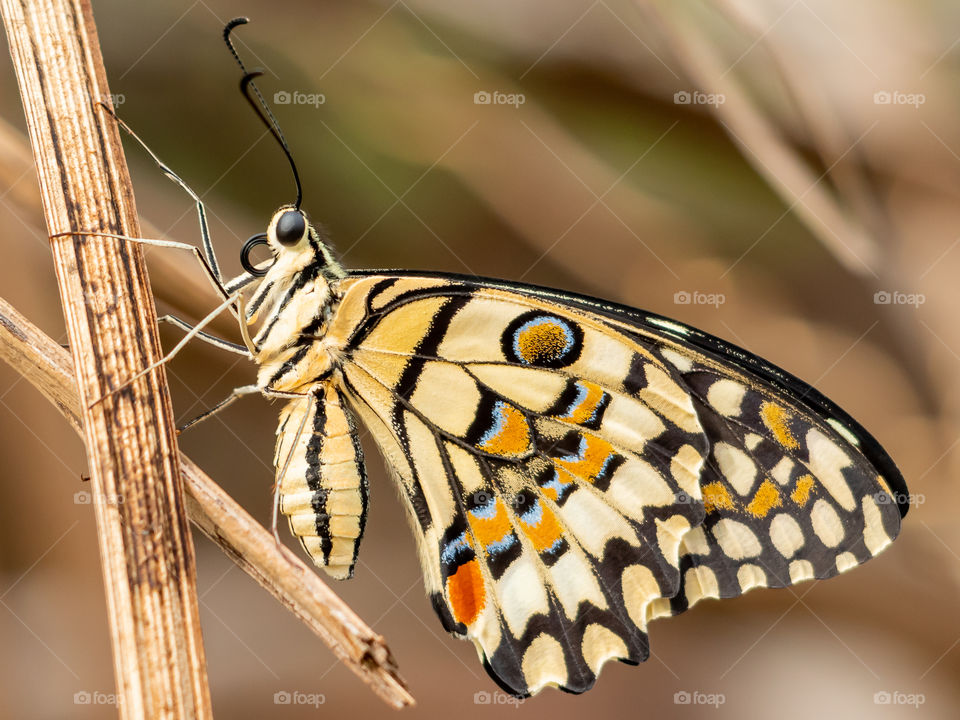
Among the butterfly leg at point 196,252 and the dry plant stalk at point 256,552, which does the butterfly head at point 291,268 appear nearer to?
the butterfly leg at point 196,252

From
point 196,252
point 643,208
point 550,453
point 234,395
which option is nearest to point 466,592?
point 550,453

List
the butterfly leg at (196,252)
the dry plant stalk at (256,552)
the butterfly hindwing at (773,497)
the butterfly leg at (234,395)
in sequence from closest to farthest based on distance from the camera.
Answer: the dry plant stalk at (256,552) → the butterfly leg at (196,252) → the butterfly leg at (234,395) → the butterfly hindwing at (773,497)

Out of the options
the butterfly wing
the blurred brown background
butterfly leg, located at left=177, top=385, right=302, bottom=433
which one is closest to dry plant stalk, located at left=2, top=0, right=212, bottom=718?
butterfly leg, located at left=177, top=385, right=302, bottom=433

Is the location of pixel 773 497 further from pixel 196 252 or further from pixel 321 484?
pixel 196 252

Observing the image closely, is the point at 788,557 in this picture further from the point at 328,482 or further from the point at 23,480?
the point at 23,480

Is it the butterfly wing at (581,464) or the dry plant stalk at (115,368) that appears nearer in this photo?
the dry plant stalk at (115,368)

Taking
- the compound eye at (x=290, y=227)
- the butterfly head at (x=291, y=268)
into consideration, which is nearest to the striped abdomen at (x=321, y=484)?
the butterfly head at (x=291, y=268)

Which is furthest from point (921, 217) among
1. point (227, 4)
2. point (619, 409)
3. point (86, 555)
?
point (86, 555)

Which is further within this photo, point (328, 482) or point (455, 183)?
point (455, 183)
